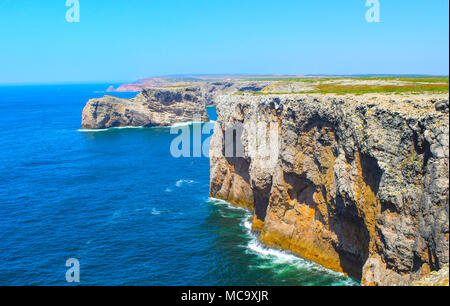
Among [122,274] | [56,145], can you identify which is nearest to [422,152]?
[122,274]

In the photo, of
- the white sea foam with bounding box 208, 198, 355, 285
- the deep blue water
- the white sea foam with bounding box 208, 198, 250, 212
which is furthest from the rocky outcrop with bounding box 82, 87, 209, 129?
the white sea foam with bounding box 208, 198, 355, 285

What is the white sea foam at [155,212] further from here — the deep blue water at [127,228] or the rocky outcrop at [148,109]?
the rocky outcrop at [148,109]

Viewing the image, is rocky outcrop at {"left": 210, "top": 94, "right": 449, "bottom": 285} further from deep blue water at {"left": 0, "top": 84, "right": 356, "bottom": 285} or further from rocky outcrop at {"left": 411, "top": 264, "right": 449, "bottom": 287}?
deep blue water at {"left": 0, "top": 84, "right": 356, "bottom": 285}

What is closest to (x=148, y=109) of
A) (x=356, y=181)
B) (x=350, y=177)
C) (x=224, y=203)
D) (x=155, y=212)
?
(x=224, y=203)

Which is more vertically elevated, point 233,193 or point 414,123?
point 414,123

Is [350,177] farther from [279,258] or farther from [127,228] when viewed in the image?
[127,228]

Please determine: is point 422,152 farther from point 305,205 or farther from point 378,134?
point 305,205

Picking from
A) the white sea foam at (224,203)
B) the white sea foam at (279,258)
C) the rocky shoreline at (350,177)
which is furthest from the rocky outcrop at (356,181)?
the white sea foam at (224,203)
